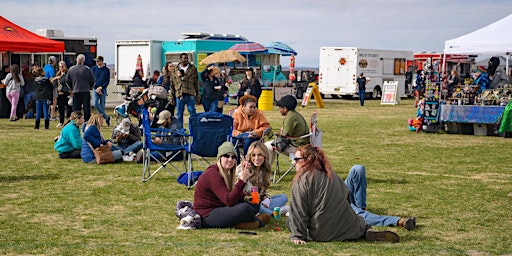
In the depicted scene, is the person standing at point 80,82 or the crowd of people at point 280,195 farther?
the person standing at point 80,82

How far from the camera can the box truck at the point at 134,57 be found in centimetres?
3055

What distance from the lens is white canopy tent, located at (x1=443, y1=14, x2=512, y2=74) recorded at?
→ 17.6 meters

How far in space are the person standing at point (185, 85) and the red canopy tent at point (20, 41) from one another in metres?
6.55

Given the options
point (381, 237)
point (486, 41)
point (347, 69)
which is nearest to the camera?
point (381, 237)

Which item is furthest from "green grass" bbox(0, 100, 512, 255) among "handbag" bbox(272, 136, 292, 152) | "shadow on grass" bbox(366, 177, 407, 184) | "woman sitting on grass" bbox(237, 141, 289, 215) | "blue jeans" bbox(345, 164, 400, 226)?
"handbag" bbox(272, 136, 292, 152)

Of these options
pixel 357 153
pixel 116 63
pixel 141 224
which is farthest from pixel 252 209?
pixel 116 63

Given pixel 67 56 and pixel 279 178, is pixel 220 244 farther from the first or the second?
pixel 67 56

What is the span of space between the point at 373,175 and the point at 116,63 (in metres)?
21.5

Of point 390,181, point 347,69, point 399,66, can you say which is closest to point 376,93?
point 399,66

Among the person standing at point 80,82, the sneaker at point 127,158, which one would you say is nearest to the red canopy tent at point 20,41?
the person standing at point 80,82

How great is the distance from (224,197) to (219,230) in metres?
0.32

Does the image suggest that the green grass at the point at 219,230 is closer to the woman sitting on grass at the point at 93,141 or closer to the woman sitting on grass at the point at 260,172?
the woman sitting on grass at the point at 93,141

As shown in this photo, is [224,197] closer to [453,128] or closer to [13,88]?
[453,128]

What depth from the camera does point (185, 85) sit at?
1634 cm
